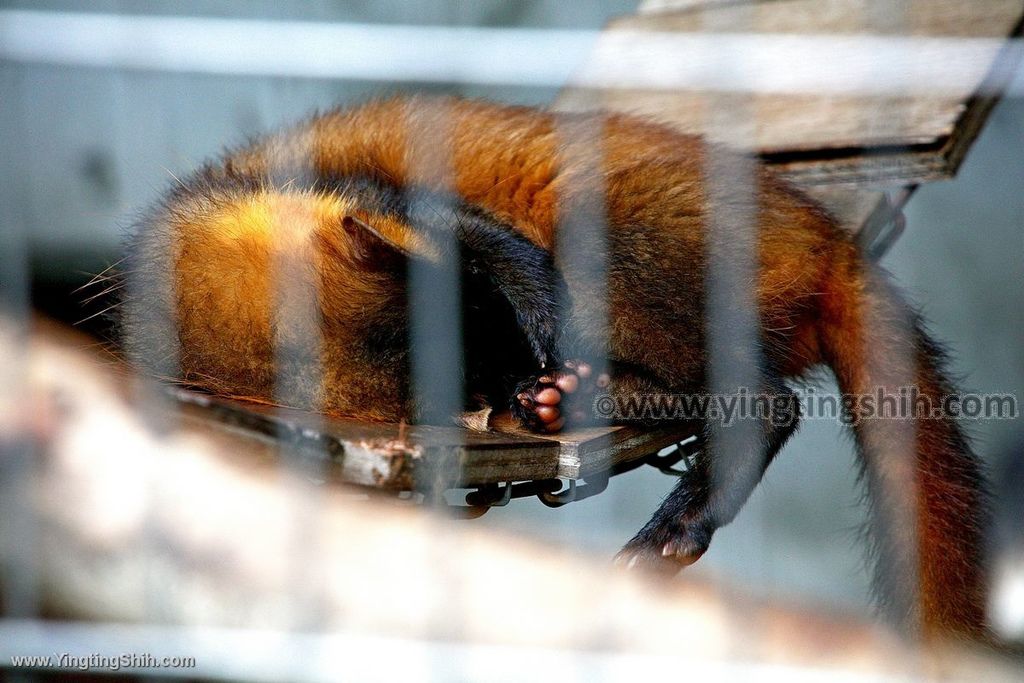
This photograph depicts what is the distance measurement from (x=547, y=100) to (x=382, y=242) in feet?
6.01

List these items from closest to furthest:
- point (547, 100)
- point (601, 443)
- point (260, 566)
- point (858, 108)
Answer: point (601, 443) → point (260, 566) → point (858, 108) → point (547, 100)

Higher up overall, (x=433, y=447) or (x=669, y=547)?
(x=433, y=447)

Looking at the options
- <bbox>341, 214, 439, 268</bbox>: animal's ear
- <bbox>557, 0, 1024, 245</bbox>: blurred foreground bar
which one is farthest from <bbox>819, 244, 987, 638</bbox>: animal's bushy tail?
<bbox>341, 214, 439, 268</bbox>: animal's ear

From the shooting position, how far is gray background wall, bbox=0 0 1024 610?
2947mm

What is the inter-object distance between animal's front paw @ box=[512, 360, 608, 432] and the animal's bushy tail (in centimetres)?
49

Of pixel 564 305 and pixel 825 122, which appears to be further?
pixel 825 122

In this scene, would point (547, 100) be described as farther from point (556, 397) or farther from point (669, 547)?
point (669, 547)

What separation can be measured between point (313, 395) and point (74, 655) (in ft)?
1.84

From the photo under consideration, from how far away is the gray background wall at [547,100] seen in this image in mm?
2947

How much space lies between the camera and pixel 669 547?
163 cm

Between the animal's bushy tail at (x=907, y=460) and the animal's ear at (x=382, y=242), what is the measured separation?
0.76 m

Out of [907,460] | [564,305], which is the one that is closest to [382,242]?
[564,305]

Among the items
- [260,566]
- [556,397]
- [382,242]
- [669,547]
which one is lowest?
[260,566]

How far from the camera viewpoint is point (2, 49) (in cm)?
150
